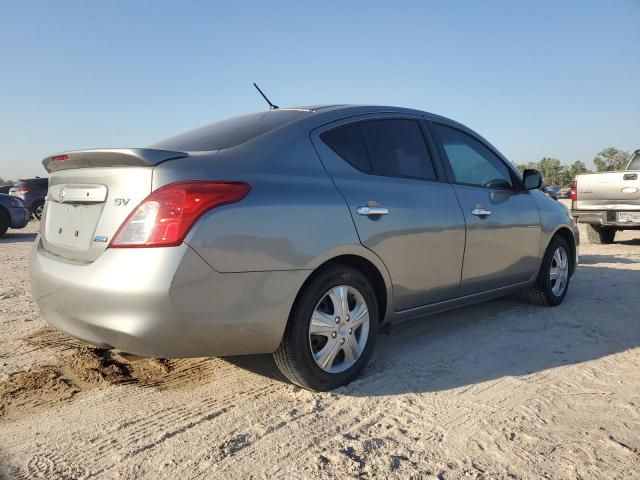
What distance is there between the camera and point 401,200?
3295mm

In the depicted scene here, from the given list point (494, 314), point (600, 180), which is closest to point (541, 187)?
point (494, 314)

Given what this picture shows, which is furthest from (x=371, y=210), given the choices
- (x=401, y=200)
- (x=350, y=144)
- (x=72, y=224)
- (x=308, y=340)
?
(x=72, y=224)

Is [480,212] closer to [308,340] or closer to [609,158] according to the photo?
[308,340]

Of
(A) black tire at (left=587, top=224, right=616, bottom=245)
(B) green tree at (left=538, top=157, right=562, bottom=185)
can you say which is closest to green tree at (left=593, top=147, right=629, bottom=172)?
(B) green tree at (left=538, top=157, right=562, bottom=185)

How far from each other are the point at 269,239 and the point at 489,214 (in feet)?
6.83

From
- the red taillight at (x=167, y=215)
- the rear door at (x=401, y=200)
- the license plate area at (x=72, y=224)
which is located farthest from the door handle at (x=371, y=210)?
the license plate area at (x=72, y=224)

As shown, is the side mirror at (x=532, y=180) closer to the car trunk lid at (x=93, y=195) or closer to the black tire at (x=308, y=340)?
the black tire at (x=308, y=340)

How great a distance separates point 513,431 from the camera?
249 centimetres

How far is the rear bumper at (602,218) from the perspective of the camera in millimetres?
9438

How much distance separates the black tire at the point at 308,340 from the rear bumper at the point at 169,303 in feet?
0.30

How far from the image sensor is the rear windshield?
294cm

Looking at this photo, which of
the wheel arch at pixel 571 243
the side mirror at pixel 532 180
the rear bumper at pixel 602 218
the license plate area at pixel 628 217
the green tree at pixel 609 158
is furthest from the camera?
the green tree at pixel 609 158

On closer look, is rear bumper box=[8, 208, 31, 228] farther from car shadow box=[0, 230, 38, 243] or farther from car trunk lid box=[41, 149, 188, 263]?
car trunk lid box=[41, 149, 188, 263]

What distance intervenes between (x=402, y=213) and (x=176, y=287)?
4.92 feet
